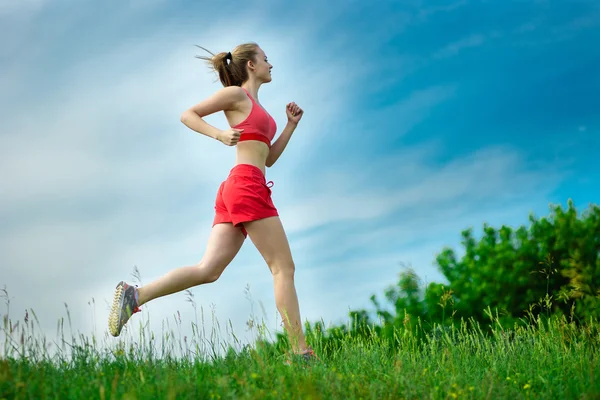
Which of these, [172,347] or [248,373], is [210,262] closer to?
[172,347]

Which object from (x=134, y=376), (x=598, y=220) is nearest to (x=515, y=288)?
(x=598, y=220)

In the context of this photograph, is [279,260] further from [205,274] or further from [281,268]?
[205,274]

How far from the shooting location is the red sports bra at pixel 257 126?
18.0 feet

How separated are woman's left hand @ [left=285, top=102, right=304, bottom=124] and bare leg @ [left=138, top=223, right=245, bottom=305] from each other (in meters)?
1.36

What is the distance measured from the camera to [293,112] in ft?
20.6

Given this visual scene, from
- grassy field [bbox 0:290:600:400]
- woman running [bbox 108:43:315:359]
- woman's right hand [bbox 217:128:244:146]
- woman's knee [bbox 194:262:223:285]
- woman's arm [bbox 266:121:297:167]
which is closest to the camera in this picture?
grassy field [bbox 0:290:600:400]

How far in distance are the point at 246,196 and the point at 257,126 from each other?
66 centimetres

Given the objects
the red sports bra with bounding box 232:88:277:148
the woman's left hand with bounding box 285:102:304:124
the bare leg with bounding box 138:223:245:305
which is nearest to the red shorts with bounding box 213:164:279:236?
the bare leg with bounding box 138:223:245:305

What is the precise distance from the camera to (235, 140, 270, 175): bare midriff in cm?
545

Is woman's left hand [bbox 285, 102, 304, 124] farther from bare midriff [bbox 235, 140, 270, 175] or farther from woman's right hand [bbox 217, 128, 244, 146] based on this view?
woman's right hand [bbox 217, 128, 244, 146]

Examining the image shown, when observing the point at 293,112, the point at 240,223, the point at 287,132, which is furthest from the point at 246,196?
the point at 293,112

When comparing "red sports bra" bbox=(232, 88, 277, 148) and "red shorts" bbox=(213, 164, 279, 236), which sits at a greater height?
"red sports bra" bbox=(232, 88, 277, 148)

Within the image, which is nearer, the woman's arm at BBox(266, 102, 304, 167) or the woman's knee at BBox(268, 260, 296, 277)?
the woman's knee at BBox(268, 260, 296, 277)

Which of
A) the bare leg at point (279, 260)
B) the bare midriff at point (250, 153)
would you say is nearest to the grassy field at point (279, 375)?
the bare leg at point (279, 260)
